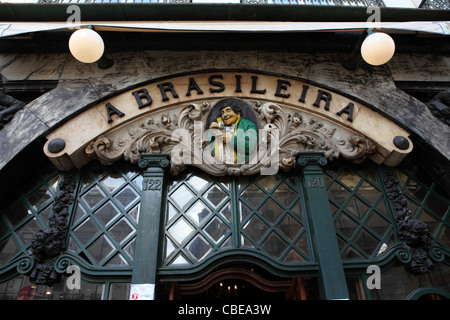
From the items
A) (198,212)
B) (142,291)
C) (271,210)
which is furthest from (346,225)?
(142,291)

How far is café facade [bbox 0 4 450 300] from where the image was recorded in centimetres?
474

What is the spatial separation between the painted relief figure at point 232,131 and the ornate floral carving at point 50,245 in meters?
2.58

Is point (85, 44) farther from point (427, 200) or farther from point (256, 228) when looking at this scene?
point (427, 200)

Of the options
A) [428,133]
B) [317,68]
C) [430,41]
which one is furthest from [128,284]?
[430,41]

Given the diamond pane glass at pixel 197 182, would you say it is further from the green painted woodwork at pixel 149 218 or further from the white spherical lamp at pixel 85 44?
the white spherical lamp at pixel 85 44

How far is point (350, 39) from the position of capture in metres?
5.83

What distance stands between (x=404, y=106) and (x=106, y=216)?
5.43m

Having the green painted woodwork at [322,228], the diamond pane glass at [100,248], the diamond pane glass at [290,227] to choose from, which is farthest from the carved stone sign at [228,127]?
the diamond pane glass at [100,248]

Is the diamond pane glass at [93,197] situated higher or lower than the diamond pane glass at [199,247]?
higher

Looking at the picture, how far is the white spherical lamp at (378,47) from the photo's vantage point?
4742mm

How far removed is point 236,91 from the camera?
574 cm
